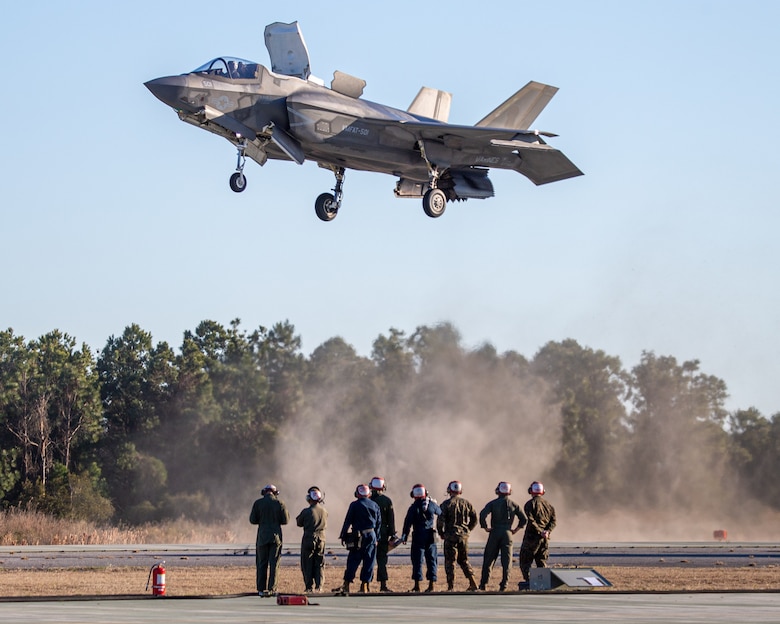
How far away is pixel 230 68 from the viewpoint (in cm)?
2739

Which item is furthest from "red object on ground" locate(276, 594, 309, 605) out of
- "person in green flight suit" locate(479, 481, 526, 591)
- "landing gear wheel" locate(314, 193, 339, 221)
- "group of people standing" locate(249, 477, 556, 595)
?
"landing gear wheel" locate(314, 193, 339, 221)

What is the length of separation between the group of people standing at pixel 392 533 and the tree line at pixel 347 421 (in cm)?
3055

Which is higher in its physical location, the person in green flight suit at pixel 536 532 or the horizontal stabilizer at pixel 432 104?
the horizontal stabilizer at pixel 432 104

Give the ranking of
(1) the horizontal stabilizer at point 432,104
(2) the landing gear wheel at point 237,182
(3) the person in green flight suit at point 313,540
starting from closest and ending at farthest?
(3) the person in green flight suit at point 313,540 < (2) the landing gear wheel at point 237,182 < (1) the horizontal stabilizer at point 432,104

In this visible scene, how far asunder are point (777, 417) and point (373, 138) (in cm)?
3265

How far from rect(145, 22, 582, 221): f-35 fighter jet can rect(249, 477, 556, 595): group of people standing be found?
9579mm

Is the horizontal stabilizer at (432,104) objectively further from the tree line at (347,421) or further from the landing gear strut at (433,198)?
the tree line at (347,421)

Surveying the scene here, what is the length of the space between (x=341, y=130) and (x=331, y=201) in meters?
2.30

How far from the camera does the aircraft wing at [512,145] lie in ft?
95.5

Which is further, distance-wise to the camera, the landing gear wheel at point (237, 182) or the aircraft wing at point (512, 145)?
the aircraft wing at point (512, 145)

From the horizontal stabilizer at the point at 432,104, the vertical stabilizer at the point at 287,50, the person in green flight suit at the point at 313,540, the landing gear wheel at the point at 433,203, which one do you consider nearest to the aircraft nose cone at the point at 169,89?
the vertical stabilizer at the point at 287,50

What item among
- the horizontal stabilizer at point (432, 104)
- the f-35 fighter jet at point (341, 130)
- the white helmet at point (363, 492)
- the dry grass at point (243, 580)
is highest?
the horizontal stabilizer at point (432, 104)

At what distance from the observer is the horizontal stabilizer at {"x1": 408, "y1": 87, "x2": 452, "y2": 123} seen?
3219 centimetres

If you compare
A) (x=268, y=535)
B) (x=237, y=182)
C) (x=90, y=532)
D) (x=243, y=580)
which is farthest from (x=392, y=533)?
(x=90, y=532)
